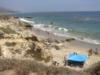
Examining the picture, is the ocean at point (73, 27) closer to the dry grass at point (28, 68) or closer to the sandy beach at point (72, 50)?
the sandy beach at point (72, 50)

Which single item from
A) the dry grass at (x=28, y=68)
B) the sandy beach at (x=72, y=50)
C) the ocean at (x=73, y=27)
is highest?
the dry grass at (x=28, y=68)

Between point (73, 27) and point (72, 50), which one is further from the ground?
point (72, 50)

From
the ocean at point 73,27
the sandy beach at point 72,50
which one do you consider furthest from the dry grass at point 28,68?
the ocean at point 73,27

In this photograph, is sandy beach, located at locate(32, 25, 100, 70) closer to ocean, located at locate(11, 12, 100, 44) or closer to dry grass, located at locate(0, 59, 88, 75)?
ocean, located at locate(11, 12, 100, 44)

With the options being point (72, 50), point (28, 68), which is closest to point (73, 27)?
point (72, 50)

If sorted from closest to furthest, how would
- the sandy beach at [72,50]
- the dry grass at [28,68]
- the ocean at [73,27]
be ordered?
the dry grass at [28,68]
the sandy beach at [72,50]
the ocean at [73,27]

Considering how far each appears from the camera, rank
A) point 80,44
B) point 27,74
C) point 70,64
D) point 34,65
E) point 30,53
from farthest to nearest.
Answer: point 80,44
point 70,64
point 30,53
point 34,65
point 27,74

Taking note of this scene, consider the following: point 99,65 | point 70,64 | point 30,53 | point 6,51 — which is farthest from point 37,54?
point 99,65

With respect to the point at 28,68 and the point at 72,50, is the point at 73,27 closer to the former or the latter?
the point at 72,50

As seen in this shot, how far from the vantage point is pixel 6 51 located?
1529cm

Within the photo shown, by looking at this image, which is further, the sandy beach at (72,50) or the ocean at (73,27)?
the ocean at (73,27)

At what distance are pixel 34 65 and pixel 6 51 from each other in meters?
8.61

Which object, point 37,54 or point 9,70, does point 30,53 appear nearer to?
point 37,54

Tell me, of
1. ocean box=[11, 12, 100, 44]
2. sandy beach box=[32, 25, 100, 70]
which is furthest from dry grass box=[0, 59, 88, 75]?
ocean box=[11, 12, 100, 44]
